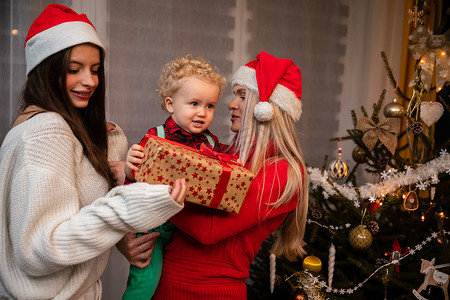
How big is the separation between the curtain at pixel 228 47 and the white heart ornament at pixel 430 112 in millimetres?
948

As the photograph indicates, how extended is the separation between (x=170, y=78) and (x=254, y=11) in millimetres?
1259

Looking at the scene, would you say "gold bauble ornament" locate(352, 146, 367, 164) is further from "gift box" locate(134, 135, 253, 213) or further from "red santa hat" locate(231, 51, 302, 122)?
"gift box" locate(134, 135, 253, 213)

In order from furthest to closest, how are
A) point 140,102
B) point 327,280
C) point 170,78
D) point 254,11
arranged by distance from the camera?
point 254,11
point 140,102
point 327,280
point 170,78

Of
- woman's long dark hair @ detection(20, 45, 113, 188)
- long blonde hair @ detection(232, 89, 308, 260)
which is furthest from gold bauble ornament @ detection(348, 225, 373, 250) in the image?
woman's long dark hair @ detection(20, 45, 113, 188)

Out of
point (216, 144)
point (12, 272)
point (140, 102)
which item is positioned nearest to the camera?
point (12, 272)

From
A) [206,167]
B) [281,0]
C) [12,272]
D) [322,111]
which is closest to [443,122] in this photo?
[322,111]

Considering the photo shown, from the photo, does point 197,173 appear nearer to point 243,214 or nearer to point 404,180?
point 243,214

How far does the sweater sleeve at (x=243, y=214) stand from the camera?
1356mm

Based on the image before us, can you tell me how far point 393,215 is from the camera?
2195 mm

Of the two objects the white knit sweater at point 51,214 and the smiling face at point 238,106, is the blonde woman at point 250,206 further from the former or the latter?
the white knit sweater at point 51,214

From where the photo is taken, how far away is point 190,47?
8.16ft

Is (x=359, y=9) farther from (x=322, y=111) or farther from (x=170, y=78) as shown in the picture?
(x=170, y=78)

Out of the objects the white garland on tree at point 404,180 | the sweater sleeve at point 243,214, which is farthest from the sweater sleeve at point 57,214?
the white garland on tree at point 404,180

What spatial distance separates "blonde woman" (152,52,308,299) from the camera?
1.42 meters
